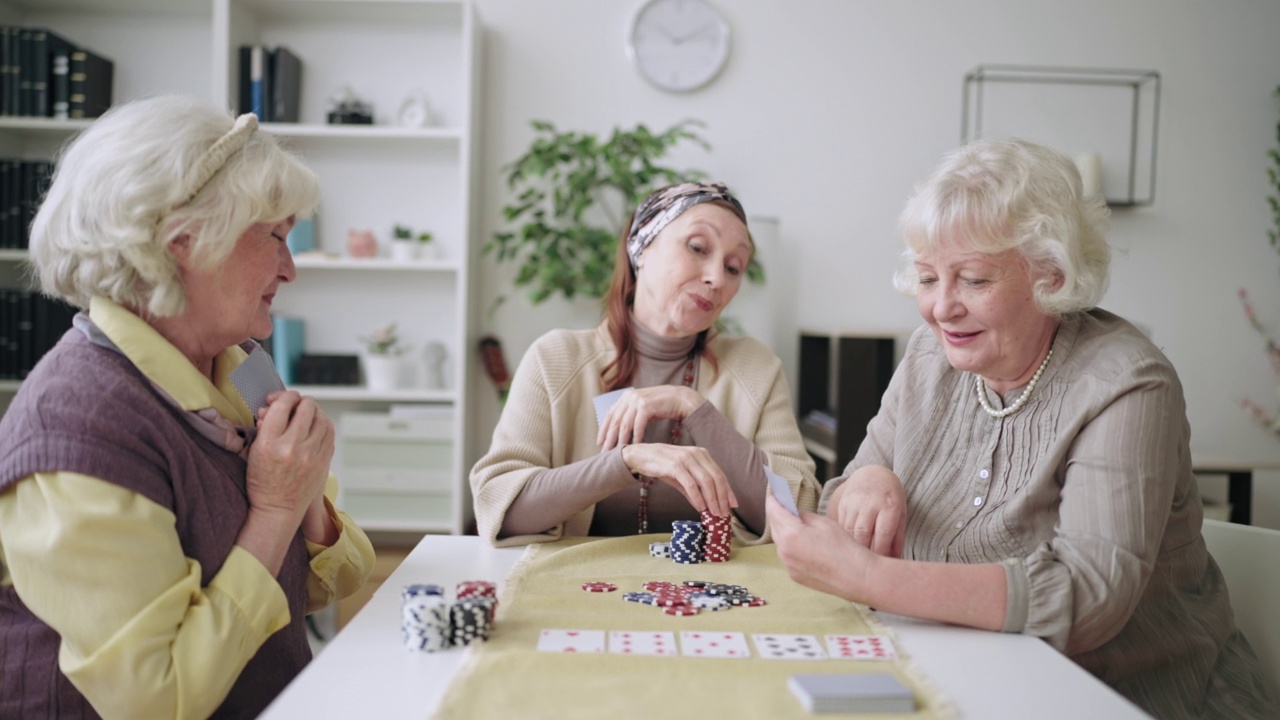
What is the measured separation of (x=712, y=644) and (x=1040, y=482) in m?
0.58

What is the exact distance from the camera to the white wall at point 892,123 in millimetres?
4516

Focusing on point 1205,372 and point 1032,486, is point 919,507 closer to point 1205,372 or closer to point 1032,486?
point 1032,486

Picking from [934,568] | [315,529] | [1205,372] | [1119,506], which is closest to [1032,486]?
[1119,506]

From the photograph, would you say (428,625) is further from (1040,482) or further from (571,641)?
(1040,482)

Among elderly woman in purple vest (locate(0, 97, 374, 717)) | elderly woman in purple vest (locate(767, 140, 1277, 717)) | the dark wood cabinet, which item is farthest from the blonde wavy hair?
the dark wood cabinet

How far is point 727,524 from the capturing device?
1576mm

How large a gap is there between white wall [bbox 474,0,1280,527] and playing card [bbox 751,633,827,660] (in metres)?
3.39

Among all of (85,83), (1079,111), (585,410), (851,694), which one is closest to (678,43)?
(1079,111)

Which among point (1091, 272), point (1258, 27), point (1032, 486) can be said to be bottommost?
point (1032, 486)

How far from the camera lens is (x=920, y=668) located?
3.64 feet

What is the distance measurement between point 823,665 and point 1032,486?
1.68 ft

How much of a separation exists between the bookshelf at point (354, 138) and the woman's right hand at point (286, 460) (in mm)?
2913

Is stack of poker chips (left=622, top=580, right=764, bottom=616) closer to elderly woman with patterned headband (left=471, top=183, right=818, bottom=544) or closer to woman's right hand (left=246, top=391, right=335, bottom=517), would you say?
elderly woman with patterned headband (left=471, top=183, right=818, bottom=544)

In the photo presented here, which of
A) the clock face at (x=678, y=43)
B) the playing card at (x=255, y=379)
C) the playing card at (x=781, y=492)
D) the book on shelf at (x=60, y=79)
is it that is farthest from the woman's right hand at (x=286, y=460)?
the book on shelf at (x=60, y=79)
